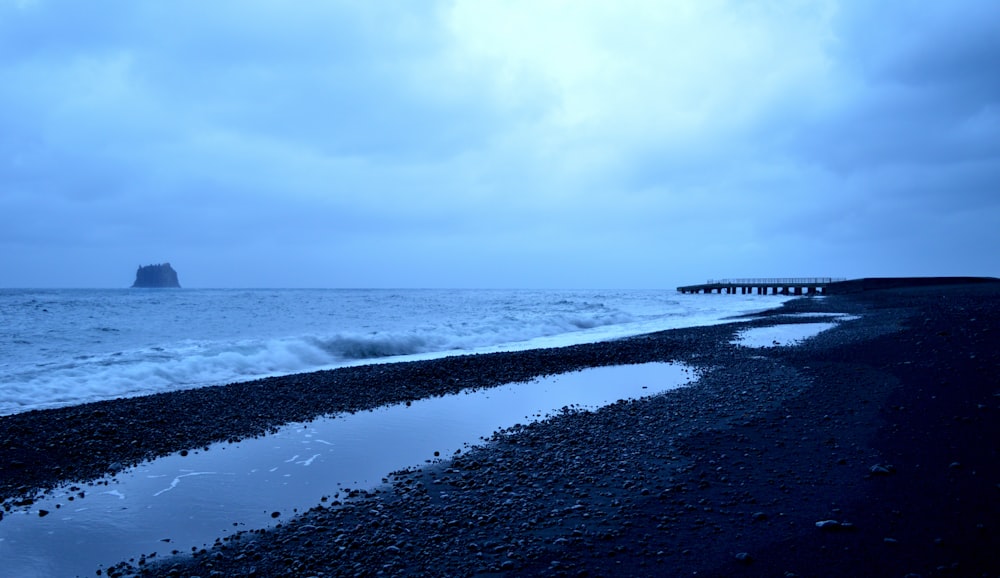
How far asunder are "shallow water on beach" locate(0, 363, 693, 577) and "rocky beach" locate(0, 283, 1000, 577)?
1.25 feet

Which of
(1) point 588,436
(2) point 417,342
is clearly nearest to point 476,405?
(1) point 588,436

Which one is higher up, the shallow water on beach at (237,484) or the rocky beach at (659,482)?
the rocky beach at (659,482)

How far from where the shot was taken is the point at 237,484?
7930 mm

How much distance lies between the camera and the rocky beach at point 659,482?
200 inches

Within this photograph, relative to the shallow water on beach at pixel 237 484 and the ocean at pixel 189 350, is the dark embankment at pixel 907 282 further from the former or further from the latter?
the shallow water on beach at pixel 237 484

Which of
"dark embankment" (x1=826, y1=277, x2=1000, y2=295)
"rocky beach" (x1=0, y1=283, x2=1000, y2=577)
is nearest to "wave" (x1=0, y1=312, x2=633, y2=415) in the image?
"rocky beach" (x1=0, y1=283, x2=1000, y2=577)

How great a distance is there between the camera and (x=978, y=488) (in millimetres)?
5840

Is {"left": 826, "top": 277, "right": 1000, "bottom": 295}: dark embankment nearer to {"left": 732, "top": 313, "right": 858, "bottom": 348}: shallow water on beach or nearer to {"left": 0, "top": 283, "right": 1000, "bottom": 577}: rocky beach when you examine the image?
{"left": 732, "top": 313, "right": 858, "bottom": 348}: shallow water on beach

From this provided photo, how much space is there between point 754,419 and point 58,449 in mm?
11503

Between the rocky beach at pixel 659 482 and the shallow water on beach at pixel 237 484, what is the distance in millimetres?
380

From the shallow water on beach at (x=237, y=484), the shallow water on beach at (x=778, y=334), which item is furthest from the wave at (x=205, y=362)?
the shallow water on beach at (x=778, y=334)

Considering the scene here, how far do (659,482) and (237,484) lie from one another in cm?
562

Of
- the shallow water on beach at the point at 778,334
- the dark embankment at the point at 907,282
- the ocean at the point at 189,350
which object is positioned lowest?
the ocean at the point at 189,350

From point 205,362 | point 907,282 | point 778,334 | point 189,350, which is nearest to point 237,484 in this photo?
point 205,362
